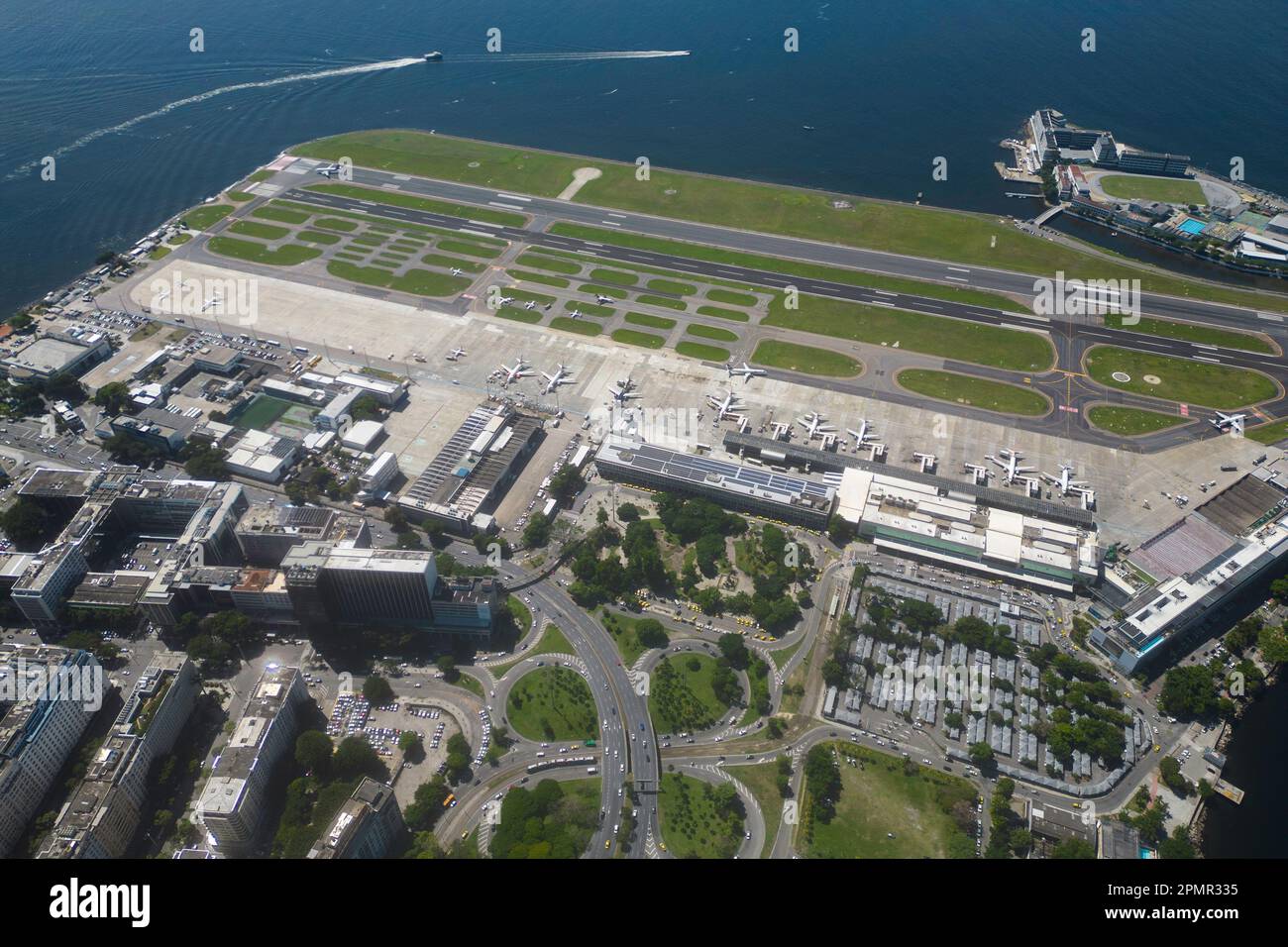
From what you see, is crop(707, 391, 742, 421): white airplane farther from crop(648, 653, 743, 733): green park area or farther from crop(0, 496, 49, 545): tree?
crop(0, 496, 49, 545): tree

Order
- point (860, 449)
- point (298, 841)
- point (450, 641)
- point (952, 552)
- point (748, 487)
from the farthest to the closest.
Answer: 1. point (860, 449)
2. point (748, 487)
3. point (952, 552)
4. point (450, 641)
5. point (298, 841)

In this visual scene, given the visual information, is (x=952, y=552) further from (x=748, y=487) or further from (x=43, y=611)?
(x=43, y=611)

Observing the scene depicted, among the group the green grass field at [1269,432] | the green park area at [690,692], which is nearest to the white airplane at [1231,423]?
the green grass field at [1269,432]

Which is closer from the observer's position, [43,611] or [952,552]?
[43,611]

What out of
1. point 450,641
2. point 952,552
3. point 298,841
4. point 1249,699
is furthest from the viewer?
point 952,552

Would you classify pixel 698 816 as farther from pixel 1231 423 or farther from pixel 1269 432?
pixel 1269 432

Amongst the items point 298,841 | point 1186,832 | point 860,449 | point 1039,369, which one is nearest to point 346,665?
point 298,841

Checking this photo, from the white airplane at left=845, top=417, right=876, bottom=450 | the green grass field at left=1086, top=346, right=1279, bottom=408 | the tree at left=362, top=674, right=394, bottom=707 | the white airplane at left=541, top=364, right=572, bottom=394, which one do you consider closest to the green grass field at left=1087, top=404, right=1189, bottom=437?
the green grass field at left=1086, top=346, right=1279, bottom=408
